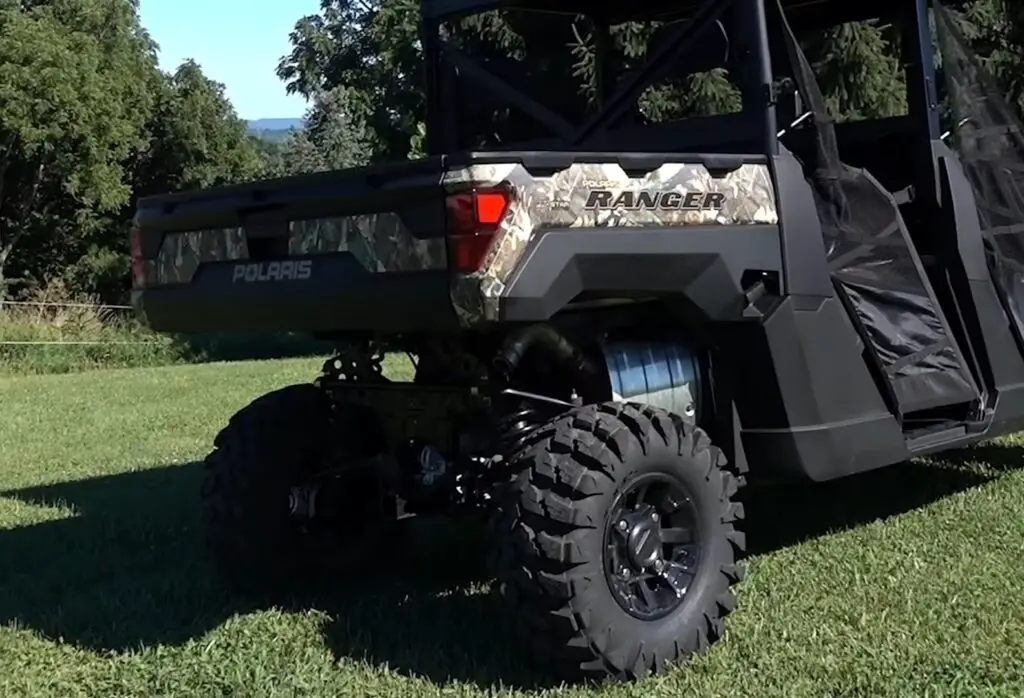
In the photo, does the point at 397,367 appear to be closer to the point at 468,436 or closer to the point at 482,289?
the point at 468,436

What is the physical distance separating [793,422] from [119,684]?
7.29 feet

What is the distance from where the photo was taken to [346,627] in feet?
14.6

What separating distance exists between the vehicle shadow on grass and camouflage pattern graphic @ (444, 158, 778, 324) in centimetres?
117

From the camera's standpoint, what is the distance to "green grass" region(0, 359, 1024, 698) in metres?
3.88

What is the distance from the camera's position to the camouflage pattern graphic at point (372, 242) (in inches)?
144

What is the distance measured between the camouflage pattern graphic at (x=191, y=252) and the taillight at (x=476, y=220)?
0.92 meters

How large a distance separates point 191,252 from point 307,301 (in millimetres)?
614

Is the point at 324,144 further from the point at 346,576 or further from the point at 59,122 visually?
the point at 346,576

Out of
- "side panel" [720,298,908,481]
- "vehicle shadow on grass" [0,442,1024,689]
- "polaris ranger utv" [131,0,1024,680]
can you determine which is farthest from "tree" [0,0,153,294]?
"side panel" [720,298,908,481]

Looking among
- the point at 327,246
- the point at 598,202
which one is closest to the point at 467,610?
the point at 327,246

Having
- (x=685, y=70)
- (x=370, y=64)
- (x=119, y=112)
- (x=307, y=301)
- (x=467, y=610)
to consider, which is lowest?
(x=467, y=610)

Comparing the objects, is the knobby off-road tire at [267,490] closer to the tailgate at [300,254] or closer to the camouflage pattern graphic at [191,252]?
the tailgate at [300,254]

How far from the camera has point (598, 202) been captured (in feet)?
12.4

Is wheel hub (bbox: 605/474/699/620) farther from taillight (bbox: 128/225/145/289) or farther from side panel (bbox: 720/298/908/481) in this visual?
taillight (bbox: 128/225/145/289)
